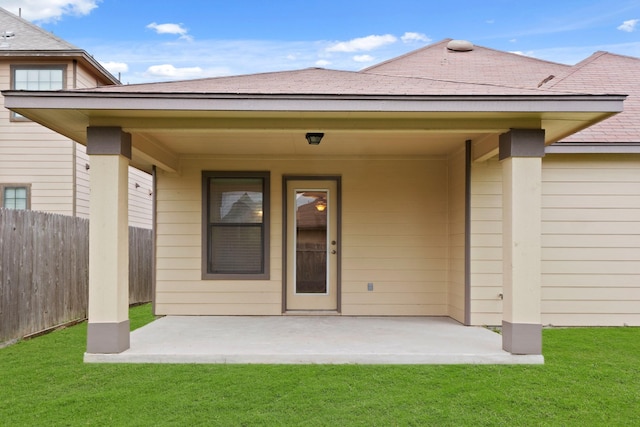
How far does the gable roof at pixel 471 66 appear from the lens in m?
8.55

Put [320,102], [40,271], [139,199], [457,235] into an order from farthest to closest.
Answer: [139,199] → [457,235] → [40,271] → [320,102]

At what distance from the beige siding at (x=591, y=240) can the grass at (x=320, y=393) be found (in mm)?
1658

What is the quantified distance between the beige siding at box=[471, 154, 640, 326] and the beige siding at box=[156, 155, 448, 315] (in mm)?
1360

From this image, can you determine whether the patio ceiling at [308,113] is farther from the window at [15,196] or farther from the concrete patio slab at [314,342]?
the window at [15,196]

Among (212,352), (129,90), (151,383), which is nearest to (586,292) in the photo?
(212,352)

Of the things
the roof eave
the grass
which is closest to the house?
the roof eave

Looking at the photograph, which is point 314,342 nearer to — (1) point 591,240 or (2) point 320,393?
(2) point 320,393

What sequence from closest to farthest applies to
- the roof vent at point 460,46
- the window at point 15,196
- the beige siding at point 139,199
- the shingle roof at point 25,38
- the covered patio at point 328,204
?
the covered patio at point 328,204 → the roof vent at point 460,46 → the shingle roof at point 25,38 → the window at point 15,196 → the beige siding at point 139,199

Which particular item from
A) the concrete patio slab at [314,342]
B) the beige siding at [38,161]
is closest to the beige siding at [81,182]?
the beige siding at [38,161]

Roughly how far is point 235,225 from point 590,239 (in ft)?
15.4

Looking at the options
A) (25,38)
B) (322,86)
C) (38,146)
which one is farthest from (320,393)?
(25,38)

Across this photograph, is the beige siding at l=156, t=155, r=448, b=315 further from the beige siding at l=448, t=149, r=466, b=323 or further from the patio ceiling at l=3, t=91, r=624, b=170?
the patio ceiling at l=3, t=91, r=624, b=170

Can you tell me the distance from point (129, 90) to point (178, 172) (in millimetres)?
2707

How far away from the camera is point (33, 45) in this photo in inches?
416
